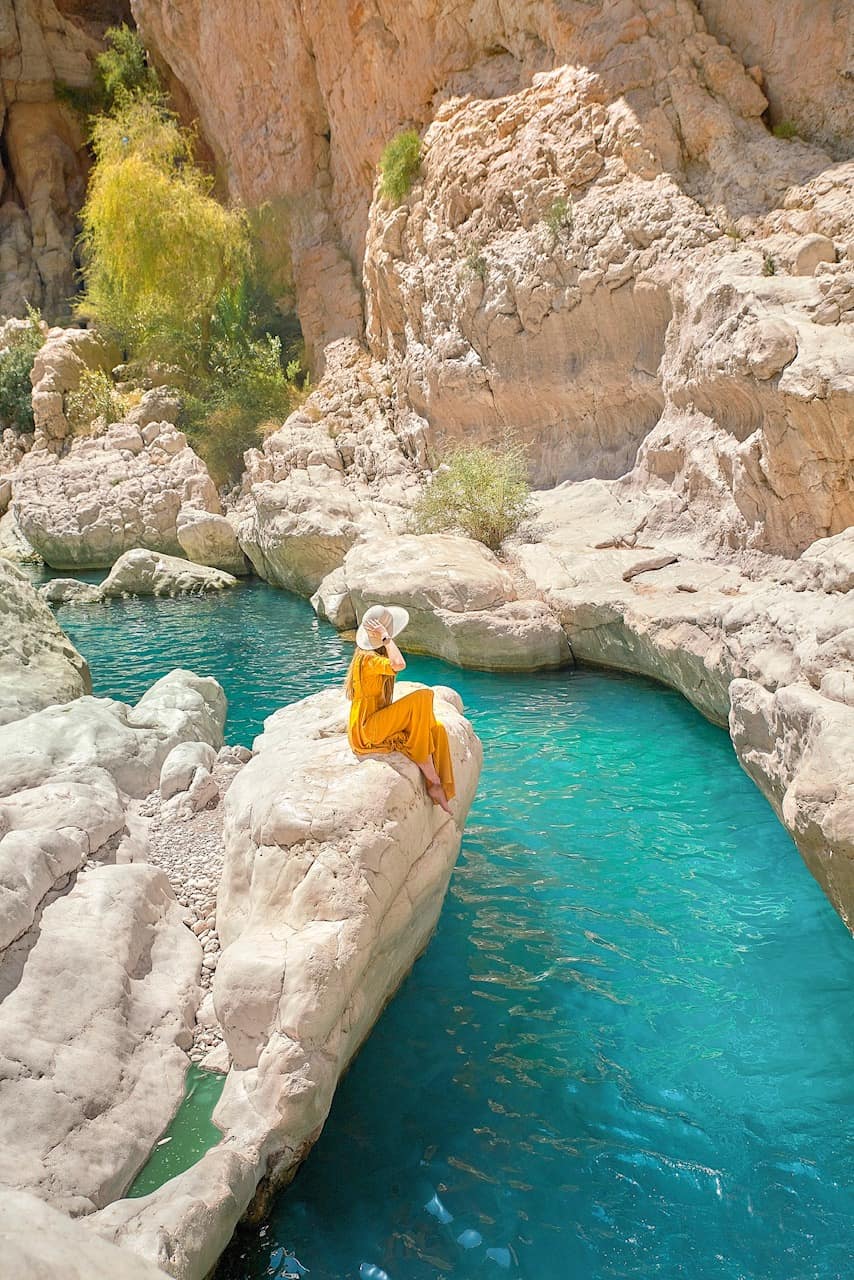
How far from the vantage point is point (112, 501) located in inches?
848

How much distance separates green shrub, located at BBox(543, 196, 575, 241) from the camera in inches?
626

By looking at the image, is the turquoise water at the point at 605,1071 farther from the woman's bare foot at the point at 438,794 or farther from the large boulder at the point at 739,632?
the woman's bare foot at the point at 438,794

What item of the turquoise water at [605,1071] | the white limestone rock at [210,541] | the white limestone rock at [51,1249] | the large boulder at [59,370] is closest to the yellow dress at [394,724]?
the turquoise water at [605,1071]

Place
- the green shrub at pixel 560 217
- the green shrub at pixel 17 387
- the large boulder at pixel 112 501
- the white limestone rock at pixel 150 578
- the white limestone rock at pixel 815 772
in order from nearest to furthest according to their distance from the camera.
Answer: the white limestone rock at pixel 815 772 < the green shrub at pixel 560 217 < the white limestone rock at pixel 150 578 < the large boulder at pixel 112 501 < the green shrub at pixel 17 387

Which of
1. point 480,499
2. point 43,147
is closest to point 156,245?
point 43,147

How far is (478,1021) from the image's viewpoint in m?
5.24

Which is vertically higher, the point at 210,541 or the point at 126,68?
the point at 126,68

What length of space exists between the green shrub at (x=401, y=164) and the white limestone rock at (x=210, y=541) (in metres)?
8.75

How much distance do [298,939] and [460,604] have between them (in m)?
8.28

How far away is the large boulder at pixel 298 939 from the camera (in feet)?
11.8

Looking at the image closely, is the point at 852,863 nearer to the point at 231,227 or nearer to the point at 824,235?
the point at 824,235

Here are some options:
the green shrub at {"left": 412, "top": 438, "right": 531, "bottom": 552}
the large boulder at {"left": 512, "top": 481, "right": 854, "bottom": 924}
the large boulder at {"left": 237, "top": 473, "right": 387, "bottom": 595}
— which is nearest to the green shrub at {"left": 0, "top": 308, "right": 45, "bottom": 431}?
the large boulder at {"left": 237, "top": 473, "right": 387, "bottom": 595}

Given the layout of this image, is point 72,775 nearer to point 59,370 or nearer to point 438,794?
point 438,794

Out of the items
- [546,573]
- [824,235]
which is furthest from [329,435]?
[824,235]
